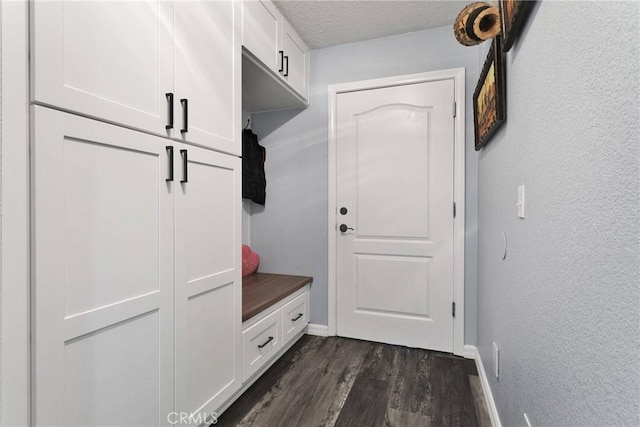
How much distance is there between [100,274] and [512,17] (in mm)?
1561

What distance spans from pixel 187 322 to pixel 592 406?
130cm

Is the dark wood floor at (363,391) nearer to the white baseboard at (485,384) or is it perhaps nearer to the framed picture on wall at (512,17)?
the white baseboard at (485,384)

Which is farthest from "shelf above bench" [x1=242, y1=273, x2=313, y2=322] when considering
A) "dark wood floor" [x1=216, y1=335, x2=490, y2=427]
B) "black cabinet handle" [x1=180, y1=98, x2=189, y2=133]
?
"black cabinet handle" [x1=180, y1=98, x2=189, y2=133]

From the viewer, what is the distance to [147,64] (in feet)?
3.79

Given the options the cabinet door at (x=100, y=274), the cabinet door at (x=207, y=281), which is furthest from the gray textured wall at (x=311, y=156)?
the cabinet door at (x=100, y=274)

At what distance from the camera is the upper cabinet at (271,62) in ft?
6.08

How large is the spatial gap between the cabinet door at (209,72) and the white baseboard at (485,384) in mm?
1773

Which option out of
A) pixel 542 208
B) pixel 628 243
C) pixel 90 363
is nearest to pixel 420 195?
pixel 542 208

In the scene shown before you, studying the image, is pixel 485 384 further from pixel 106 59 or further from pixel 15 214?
pixel 106 59

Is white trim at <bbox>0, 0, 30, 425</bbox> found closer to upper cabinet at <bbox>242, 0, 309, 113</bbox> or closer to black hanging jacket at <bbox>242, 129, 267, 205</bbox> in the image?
upper cabinet at <bbox>242, 0, 309, 113</bbox>

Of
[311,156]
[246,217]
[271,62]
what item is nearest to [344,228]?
[311,156]

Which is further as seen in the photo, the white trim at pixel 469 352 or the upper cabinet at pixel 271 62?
the white trim at pixel 469 352

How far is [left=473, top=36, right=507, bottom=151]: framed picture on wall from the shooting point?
132 cm

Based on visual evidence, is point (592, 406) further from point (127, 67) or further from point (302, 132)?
point (302, 132)
